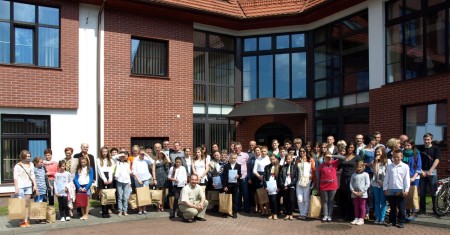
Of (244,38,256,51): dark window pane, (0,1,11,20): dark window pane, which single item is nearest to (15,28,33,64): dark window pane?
(0,1,11,20): dark window pane

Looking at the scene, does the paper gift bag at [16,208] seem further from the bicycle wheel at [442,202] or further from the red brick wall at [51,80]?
the bicycle wheel at [442,202]

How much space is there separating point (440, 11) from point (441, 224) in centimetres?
610

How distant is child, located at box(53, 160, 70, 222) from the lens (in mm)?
9977

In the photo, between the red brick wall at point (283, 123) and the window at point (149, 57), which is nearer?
the window at point (149, 57)

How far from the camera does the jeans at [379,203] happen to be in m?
9.43

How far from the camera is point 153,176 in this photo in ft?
37.1

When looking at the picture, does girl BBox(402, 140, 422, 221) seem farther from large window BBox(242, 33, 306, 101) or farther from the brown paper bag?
large window BBox(242, 33, 306, 101)

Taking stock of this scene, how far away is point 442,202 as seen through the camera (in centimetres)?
961

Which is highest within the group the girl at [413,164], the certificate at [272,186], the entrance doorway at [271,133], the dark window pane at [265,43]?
the dark window pane at [265,43]

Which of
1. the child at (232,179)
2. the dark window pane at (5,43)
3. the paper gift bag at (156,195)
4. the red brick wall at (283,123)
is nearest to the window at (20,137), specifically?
the dark window pane at (5,43)

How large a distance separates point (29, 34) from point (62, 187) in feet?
18.4

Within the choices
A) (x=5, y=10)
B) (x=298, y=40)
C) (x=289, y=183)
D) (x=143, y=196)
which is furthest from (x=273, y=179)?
(x=5, y=10)

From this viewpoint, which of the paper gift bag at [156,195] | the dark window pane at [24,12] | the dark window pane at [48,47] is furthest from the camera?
the dark window pane at [48,47]

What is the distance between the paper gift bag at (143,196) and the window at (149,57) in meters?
5.28
